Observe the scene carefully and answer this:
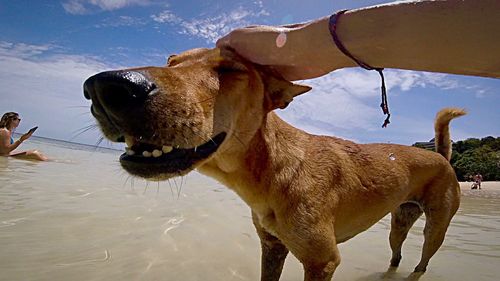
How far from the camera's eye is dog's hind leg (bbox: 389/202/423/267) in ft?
13.0

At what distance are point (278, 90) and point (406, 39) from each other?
107 cm

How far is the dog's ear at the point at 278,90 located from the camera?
2350 mm

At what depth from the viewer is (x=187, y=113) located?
1.71 metres

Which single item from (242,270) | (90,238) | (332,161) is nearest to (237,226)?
(242,270)

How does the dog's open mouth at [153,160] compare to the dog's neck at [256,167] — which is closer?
the dog's open mouth at [153,160]

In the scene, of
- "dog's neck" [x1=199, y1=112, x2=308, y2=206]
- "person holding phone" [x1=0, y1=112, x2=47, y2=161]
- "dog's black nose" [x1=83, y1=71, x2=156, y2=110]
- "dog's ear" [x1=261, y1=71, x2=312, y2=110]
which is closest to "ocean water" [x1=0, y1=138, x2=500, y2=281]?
"dog's neck" [x1=199, y1=112, x2=308, y2=206]

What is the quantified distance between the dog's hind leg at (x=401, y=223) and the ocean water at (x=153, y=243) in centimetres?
25

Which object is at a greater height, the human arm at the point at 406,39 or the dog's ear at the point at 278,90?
the human arm at the point at 406,39

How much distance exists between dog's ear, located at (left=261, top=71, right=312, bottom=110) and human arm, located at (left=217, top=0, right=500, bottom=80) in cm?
34

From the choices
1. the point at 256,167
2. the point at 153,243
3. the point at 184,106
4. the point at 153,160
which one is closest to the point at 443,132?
the point at 256,167

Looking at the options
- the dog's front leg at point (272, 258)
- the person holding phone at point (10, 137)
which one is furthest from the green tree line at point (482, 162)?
the dog's front leg at point (272, 258)

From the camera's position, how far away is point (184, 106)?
5.53ft

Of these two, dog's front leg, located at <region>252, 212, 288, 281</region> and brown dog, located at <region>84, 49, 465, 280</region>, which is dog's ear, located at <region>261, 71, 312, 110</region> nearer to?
brown dog, located at <region>84, 49, 465, 280</region>

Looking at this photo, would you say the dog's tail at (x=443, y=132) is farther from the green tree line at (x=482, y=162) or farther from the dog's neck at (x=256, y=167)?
the green tree line at (x=482, y=162)
